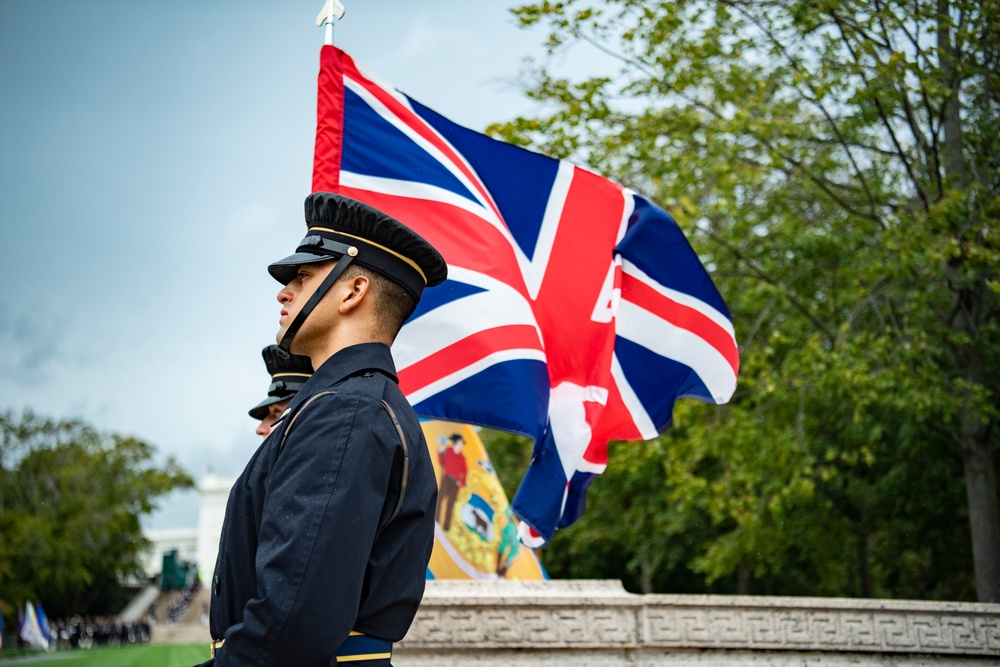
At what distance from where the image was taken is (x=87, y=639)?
44781 millimetres

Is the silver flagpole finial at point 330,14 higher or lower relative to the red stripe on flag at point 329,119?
higher

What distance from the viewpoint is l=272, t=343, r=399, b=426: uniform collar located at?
93.7 inches

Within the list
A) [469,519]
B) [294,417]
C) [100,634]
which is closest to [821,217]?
[469,519]

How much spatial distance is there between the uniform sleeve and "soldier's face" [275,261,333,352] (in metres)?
0.40

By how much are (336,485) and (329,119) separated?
350cm

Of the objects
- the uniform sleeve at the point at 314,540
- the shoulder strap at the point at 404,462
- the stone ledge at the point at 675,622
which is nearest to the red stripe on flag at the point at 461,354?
the stone ledge at the point at 675,622

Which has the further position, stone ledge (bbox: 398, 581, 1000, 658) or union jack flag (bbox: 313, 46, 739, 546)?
stone ledge (bbox: 398, 581, 1000, 658)

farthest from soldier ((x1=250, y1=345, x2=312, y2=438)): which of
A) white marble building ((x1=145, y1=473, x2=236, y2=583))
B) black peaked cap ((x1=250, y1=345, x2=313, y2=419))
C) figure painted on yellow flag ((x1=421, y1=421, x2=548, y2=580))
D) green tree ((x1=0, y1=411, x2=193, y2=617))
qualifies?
white marble building ((x1=145, y1=473, x2=236, y2=583))

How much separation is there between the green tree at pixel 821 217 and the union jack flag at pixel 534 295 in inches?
199

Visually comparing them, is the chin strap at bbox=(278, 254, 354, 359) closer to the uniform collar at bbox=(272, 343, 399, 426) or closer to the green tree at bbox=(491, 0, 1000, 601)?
the uniform collar at bbox=(272, 343, 399, 426)

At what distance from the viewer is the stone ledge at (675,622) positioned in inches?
226

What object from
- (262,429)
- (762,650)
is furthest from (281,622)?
(762,650)

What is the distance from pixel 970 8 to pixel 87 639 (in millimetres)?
45799

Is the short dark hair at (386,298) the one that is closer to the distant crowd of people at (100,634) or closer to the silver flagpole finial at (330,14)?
the silver flagpole finial at (330,14)
